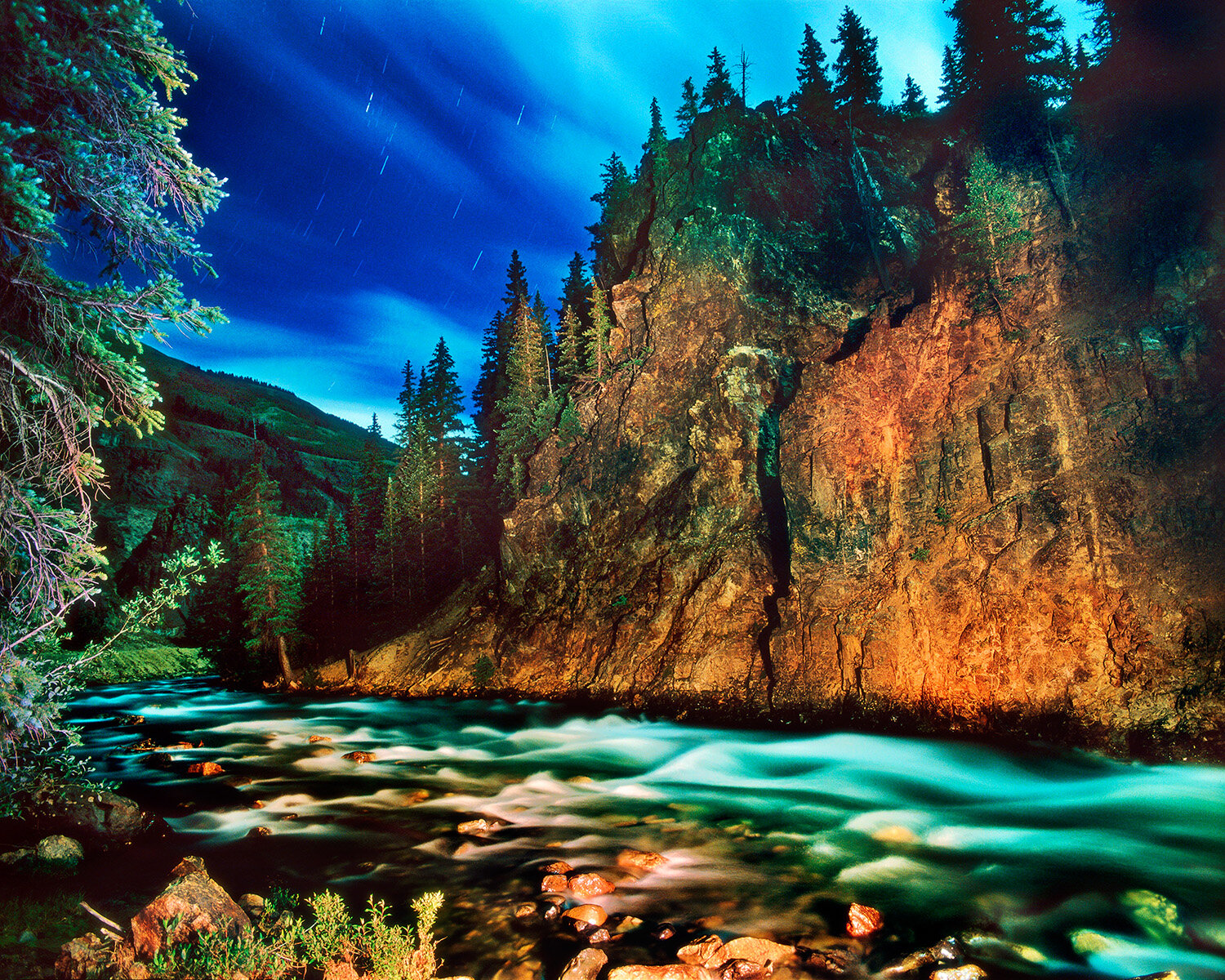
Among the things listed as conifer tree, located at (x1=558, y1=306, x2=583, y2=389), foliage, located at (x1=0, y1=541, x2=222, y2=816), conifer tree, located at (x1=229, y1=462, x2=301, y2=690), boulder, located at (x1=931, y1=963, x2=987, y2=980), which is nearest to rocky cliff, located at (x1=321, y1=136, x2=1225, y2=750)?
conifer tree, located at (x1=558, y1=306, x2=583, y2=389)

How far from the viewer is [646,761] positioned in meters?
16.3

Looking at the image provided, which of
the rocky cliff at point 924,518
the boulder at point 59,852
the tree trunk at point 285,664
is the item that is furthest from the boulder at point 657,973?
the tree trunk at point 285,664

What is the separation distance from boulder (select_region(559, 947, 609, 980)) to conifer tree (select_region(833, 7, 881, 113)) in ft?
125

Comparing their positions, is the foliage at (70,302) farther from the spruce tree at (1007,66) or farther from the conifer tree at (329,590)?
the conifer tree at (329,590)

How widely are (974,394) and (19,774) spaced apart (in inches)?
930

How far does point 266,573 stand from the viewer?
105 feet

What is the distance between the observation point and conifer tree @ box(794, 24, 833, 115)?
32719 millimetres

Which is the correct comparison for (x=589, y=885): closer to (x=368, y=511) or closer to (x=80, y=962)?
(x=80, y=962)

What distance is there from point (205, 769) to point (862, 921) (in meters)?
15.7

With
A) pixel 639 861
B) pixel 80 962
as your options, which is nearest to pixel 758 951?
pixel 639 861

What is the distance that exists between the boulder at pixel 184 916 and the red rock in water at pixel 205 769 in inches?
429

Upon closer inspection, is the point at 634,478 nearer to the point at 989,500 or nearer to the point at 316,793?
the point at 989,500

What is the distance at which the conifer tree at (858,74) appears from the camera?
104 feet

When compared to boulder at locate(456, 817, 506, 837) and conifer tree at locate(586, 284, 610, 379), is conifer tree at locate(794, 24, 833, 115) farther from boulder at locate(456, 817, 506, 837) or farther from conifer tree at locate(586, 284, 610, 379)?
boulder at locate(456, 817, 506, 837)
